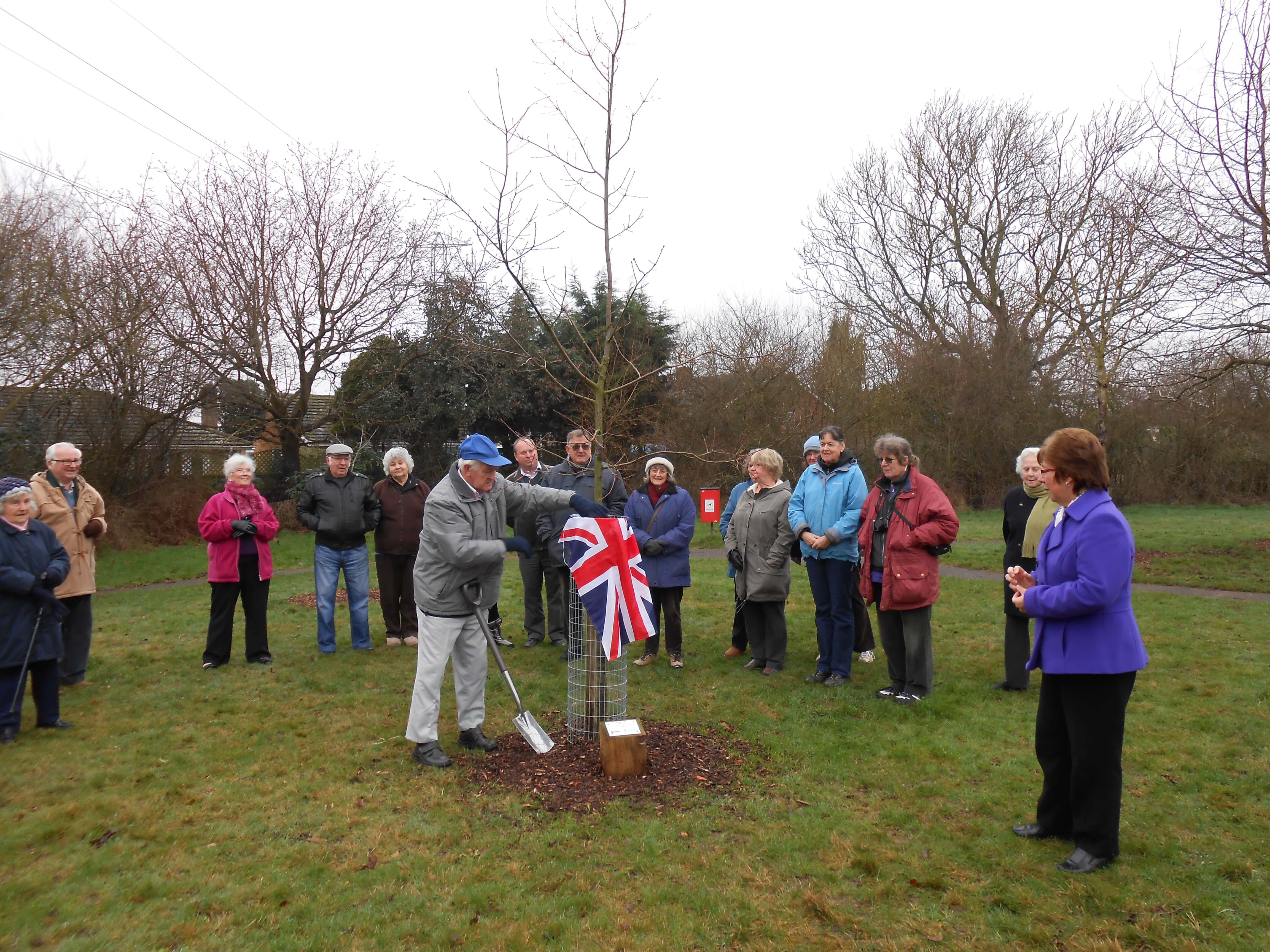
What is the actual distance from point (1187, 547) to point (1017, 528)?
449 inches

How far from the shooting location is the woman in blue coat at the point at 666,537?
23.4 ft

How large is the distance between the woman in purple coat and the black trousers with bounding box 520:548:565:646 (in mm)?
5007

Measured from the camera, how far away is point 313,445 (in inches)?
878

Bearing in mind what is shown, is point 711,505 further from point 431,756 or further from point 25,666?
point 25,666

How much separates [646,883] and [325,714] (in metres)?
3.52

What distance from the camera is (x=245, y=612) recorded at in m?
7.74

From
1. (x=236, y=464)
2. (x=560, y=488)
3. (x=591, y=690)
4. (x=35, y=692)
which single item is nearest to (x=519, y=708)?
(x=591, y=690)

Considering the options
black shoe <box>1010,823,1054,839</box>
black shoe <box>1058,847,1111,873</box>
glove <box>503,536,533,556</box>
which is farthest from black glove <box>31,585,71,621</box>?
black shoe <box>1058,847,1111,873</box>

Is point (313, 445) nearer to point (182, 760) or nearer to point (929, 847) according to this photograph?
point (182, 760)

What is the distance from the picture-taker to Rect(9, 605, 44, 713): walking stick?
5430 mm

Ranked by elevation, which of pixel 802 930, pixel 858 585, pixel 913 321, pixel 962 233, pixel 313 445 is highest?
pixel 962 233

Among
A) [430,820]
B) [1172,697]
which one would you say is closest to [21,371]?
[430,820]

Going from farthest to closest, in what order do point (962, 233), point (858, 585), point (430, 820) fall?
1. point (962, 233)
2. point (858, 585)
3. point (430, 820)

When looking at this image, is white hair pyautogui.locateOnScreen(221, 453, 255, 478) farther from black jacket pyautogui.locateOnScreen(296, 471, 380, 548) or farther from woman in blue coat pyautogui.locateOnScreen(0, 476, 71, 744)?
woman in blue coat pyautogui.locateOnScreen(0, 476, 71, 744)
